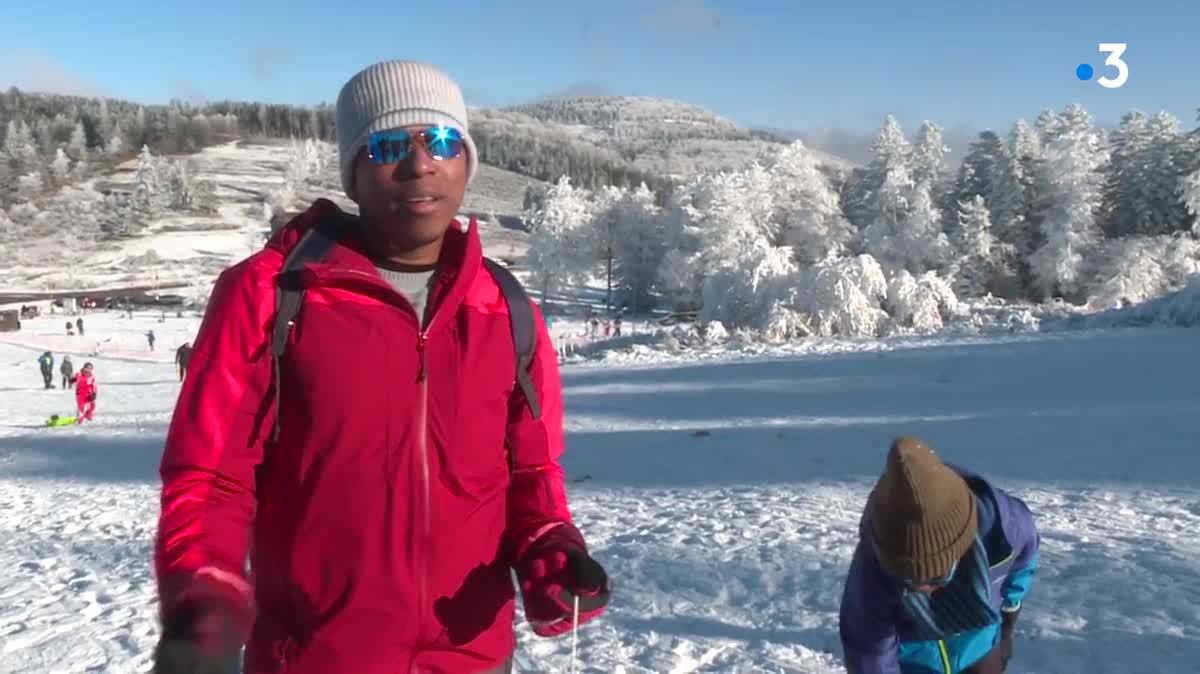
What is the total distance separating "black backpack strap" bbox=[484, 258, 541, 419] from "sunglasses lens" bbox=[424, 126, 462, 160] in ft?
1.00

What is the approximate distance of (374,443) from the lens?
1.89m

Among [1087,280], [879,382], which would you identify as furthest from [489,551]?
[1087,280]

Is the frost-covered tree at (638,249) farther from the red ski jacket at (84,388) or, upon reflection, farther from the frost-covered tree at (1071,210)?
the red ski jacket at (84,388)

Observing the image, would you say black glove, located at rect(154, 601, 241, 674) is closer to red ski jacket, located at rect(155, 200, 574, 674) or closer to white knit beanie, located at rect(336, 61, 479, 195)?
red ski jacket, located at rect(155, 200, 574, 674)

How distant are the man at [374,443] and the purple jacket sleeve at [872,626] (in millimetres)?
1114

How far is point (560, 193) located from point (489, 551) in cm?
5560

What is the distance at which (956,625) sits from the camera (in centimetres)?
284

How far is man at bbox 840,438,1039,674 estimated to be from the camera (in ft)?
8.50

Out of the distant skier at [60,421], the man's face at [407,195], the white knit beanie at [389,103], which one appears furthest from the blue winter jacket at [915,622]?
the distant skier at [60,421]

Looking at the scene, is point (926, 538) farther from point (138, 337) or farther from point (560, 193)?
point (560, 193)

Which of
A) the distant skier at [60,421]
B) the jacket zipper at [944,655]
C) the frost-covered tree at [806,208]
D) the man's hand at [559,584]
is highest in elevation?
the frost-covered tree at [806,208]

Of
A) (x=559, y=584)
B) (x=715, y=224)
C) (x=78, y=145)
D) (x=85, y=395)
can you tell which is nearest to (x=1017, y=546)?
(x=559, y=584)

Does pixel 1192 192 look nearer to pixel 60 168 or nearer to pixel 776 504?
pixel 776 504

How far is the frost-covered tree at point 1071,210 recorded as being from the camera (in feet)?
132
